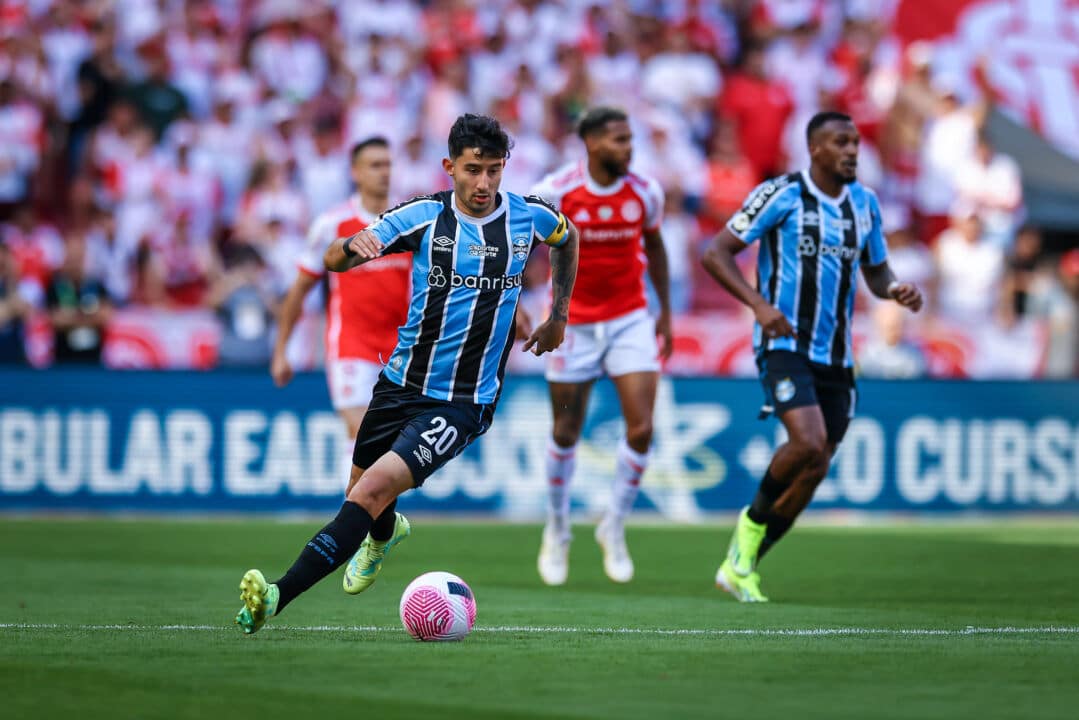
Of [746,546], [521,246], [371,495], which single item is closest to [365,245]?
[521,246]

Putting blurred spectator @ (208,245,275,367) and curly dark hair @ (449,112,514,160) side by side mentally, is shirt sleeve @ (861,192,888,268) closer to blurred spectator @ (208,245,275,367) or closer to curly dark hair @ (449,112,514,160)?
curly dark hair @ (449,112,514,160)

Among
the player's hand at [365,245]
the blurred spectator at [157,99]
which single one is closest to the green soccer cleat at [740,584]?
the player's hand at [365,245]

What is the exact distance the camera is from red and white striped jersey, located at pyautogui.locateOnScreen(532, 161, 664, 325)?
11.3m

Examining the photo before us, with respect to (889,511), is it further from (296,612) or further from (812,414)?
(296,612)

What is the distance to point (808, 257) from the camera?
1020 cm

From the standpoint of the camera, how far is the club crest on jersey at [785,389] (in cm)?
1001

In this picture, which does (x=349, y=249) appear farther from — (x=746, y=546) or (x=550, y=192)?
(x=550, y=192)

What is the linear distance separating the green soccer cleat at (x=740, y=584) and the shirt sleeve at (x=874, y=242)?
2.02 metres

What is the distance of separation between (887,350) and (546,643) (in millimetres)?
11186

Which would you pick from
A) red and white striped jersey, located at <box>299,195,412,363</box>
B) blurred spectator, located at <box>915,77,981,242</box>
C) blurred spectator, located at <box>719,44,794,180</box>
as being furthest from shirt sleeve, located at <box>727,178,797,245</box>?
blurred spectator, located at <box>915,77,981,242</box>

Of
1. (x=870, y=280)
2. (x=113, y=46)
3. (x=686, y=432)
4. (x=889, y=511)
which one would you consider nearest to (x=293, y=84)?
(x=113, y=46)

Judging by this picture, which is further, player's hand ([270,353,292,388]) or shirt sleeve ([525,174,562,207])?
player's hand ([270,353,292,388])

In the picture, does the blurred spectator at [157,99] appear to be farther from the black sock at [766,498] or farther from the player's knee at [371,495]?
the player's knee at [371,495]

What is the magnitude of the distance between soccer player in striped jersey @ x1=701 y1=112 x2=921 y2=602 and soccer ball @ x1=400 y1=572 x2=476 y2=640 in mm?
2583
